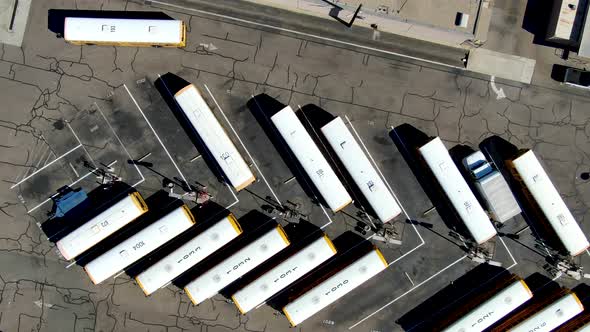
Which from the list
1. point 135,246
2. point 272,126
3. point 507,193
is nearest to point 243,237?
point 135,246

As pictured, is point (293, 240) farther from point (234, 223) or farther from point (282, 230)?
point (234, 223)

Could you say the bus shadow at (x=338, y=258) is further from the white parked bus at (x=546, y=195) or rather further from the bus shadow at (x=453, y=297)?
the white parked bus at (x=546, y=195)

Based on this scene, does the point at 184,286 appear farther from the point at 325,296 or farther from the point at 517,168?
the point at 517,168

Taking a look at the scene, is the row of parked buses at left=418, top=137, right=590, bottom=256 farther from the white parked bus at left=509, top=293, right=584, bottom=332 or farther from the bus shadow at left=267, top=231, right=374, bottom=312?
the bus shadow at left=267, top=231, right=374, bottom=312

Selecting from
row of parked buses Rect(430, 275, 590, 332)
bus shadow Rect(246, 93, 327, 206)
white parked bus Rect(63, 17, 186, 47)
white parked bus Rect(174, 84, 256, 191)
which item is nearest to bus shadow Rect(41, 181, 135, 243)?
white parked bus Rect(174, 84, 256, 191)

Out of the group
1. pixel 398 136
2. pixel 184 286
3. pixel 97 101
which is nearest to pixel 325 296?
pixel 184 286
